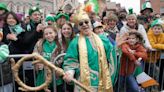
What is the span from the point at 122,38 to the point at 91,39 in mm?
978

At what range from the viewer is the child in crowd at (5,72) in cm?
527

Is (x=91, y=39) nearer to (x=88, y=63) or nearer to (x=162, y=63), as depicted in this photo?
(x=88, y=63)

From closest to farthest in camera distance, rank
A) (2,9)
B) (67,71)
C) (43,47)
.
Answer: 1. (67,71)
2. (43,47)
3. (2,9)

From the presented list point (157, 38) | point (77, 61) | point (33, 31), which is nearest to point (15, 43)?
point (33, 31)

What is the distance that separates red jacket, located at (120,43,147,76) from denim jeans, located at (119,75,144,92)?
0.27 ft

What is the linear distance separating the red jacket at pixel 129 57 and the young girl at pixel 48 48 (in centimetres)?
101

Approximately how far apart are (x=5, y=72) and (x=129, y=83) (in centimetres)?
193

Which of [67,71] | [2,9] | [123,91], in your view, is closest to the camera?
[67,71]

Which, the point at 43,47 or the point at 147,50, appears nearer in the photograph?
the point at 43,47

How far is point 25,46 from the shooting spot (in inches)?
241

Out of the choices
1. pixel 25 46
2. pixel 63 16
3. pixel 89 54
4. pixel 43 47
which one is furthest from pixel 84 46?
pixel 63 16

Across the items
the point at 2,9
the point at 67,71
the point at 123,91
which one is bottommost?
the point at 123,91

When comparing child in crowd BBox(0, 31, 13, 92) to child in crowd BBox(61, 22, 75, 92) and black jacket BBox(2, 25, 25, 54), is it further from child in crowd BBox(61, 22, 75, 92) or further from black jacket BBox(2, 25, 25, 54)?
child in crowd BBox(61, 22, 75, 92)

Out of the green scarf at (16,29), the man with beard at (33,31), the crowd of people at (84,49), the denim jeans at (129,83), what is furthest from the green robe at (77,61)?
the green scarf at (16,29)
